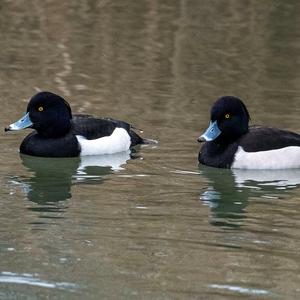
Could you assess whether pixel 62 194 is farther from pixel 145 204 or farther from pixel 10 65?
pixel 10 65

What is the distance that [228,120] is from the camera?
13.7 metres

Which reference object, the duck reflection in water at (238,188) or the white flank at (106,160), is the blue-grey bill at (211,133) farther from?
the white flank at (106,160)

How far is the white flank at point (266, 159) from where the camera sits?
13.5 meters

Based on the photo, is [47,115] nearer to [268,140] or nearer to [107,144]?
[107,144]

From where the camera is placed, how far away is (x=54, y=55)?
784 inches

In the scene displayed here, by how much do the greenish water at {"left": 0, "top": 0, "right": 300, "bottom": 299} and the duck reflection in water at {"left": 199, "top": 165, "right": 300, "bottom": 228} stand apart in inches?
0.9

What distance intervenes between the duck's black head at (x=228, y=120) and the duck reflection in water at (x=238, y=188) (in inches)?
19.7

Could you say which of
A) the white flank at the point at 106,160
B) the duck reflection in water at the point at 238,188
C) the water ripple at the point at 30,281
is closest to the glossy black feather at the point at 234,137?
the duck reflection in water at the point at 238,188

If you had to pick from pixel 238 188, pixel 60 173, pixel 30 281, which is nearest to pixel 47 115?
pixel 60 173

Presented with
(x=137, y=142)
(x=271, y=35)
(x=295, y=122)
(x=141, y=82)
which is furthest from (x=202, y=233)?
(x=271, y=35)

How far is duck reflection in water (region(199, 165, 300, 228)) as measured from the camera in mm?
11234

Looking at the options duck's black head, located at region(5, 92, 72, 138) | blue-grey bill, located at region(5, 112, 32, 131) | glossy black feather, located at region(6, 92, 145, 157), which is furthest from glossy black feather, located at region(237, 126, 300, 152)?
blue-grey bill, located at region(5, 112, 32, 131)

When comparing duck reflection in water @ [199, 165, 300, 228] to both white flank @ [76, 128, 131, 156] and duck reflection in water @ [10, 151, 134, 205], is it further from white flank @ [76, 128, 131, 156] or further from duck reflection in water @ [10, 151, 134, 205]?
white flank @ [76, 128, 131, 156]

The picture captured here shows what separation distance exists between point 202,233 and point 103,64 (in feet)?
31.0
